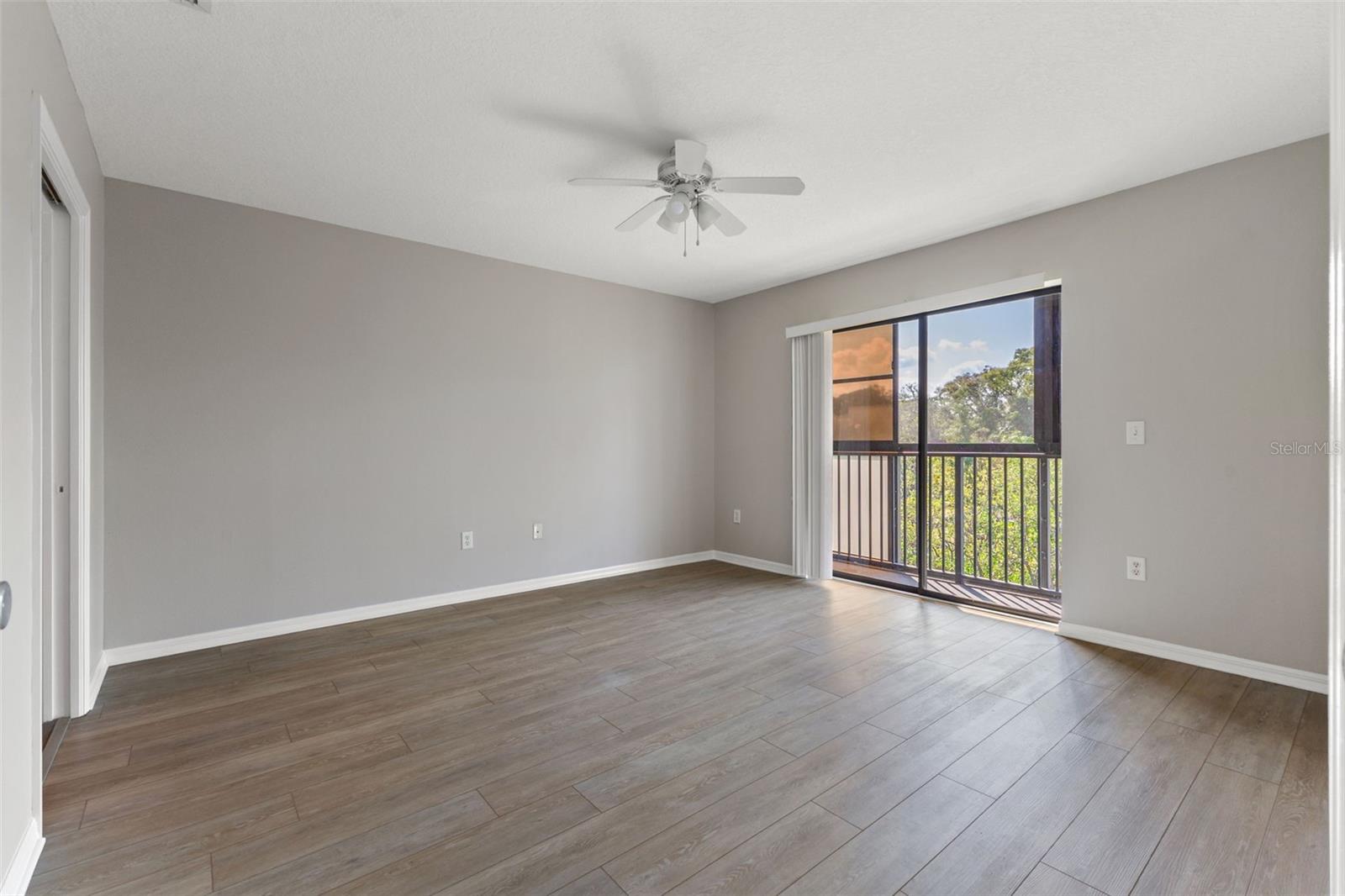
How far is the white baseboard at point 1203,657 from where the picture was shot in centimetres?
263

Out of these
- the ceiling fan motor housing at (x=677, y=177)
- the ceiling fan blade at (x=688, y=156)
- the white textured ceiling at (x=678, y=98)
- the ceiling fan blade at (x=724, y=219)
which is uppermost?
the white textured ceiling at (x=678, y=98)

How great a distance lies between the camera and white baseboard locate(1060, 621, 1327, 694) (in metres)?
2.63

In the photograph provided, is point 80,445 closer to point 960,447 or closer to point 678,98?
point 678,98

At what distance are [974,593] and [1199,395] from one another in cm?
197

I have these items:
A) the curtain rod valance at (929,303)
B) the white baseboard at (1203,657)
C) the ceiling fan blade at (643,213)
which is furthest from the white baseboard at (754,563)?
the ceiling fan blade at (643,213)

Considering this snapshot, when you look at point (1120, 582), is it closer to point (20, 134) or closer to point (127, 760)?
point (127, 760)

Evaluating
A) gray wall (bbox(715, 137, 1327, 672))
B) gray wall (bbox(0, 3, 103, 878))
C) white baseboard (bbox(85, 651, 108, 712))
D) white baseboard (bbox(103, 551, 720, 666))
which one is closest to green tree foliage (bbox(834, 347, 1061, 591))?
gray wall (bbox(715, 137, 1327, 672))

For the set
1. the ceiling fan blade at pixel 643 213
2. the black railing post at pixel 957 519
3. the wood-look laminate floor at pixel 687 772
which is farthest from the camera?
the black railing post at pixel 957 519

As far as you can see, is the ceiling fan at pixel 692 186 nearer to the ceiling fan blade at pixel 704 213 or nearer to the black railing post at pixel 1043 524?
the ceiling fan blade at pixel 704 213

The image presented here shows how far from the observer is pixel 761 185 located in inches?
100

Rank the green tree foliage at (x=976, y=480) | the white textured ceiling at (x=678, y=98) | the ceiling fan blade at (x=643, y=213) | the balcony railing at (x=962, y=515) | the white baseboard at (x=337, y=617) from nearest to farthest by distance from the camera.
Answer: the white textured ceiling at (x=678, y=98)
the ceiling fan blade at (x=643, y=213)
the white baseboard at (x=337, y=617)
the green tree foliage at (x=976, y=480)
the balcony railing at (x=962, y=515)

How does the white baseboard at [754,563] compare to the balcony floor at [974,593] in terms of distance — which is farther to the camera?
the white baseboard at [754,563]

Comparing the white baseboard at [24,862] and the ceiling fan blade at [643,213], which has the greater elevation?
the ceiling fan blade at [643,213]

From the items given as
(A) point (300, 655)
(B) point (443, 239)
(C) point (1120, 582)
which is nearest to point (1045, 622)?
(C) point (1120, 582)
